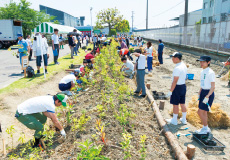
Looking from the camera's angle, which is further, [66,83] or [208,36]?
[208,36]

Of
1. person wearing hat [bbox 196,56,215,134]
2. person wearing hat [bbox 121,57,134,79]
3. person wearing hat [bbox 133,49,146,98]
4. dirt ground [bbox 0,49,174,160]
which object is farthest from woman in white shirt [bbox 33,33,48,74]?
person wearing hat [bbox 196,56,215,134]

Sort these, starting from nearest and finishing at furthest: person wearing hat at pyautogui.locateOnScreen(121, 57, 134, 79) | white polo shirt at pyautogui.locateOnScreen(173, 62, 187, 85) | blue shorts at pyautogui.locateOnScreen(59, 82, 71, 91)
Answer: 1. white polo shirt at pyautogui.locateOnScreen(173, 62, 187, 85)
2. blue shorts at pyautogui.locateOnScreen(59, 82, 71, 91)
3. person wearing hat at pyautogui.locateOnScreen(121, 57, 134, 79)

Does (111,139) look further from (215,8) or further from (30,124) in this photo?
(215,8)

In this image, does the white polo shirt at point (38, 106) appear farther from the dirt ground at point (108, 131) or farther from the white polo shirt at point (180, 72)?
the white polo shirt at point (180, 72)

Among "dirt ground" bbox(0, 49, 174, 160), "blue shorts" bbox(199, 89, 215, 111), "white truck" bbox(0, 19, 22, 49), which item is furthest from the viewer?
"white truck" bbox(0, 19, 22, 49)

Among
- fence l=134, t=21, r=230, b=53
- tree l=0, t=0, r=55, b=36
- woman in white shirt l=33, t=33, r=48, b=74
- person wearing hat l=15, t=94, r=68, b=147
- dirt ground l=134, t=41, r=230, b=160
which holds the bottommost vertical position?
dirt ground l=134, t=41, r=230, b=160

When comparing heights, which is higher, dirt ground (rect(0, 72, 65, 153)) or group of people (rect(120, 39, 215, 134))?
group of people (rect(120, 39, 215, 134))

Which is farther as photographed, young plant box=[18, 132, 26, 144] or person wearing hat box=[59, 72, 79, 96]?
person wearing hat box=[59, 72, 79, 96]

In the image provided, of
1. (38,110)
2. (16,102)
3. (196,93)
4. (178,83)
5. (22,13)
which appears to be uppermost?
(22,13)

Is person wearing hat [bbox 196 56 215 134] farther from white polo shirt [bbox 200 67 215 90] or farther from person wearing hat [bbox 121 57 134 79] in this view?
person wearing hat [bbox 121 57 134 79]

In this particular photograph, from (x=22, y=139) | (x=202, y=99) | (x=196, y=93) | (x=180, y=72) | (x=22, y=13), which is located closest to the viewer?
(x=22, y=139)

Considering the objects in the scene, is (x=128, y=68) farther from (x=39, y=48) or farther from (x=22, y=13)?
(x=22, y=13)

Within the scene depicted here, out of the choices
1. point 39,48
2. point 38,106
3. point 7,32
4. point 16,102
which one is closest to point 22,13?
point 7,32

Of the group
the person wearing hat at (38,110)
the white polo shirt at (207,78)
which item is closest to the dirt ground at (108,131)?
the person wearing hat at (38,110)
